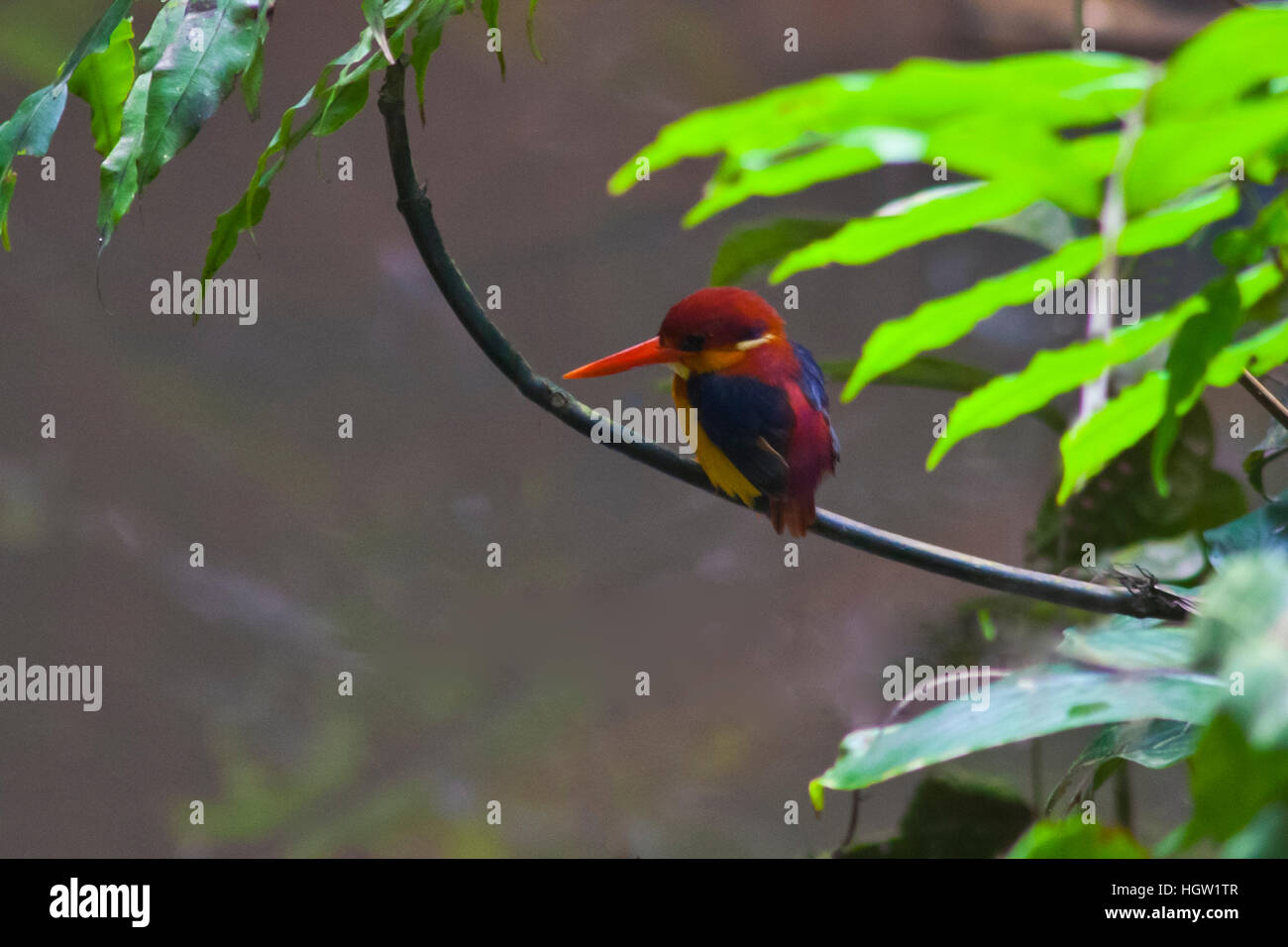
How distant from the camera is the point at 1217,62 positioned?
0.20 meters

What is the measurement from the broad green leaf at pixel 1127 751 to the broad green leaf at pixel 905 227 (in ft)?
1.78

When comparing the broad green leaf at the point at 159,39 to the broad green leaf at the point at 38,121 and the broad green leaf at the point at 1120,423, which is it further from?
the broad green leaf at the point at 1120,423

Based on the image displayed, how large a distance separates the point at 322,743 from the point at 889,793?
3.39 ft

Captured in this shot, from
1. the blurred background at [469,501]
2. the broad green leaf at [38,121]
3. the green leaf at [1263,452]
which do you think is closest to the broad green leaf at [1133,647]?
the green leaf at [1263,452]

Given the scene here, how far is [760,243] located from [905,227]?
828mm

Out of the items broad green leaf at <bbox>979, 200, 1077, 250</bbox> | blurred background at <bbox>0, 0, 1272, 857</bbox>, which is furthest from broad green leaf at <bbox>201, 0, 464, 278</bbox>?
blurred background at <bbox>0, 0, 1272, 857</bbox>

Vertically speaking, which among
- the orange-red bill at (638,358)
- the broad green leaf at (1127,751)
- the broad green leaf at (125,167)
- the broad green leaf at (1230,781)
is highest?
the broad green leaf at (125,167)

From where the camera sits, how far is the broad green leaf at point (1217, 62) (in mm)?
201

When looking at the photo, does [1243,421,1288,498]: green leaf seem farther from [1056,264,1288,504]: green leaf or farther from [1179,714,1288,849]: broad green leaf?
[1179,714,1288,849]: broad green leaf

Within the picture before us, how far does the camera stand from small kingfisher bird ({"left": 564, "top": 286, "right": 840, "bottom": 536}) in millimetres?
865

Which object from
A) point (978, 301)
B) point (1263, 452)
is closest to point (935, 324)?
point (978, 301)

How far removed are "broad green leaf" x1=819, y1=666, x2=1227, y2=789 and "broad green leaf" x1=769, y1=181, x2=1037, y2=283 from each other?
161mm

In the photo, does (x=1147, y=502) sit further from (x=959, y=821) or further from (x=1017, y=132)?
(x=1017, y=132)
